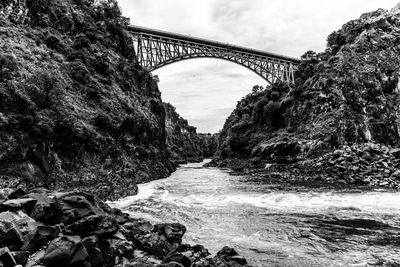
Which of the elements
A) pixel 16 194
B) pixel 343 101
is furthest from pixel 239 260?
pixel 343 101

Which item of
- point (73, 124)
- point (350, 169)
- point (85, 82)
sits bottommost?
point (350, 169)

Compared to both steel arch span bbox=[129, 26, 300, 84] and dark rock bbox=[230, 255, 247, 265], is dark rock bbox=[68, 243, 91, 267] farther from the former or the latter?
steel arch span bbox=[129, 26, 300, 84]

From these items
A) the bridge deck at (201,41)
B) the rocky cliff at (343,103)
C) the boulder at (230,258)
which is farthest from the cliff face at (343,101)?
the boulder at (230,258)

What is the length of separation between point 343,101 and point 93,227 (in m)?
49.1

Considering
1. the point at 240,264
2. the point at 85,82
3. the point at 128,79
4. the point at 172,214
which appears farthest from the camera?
the point at 128,79

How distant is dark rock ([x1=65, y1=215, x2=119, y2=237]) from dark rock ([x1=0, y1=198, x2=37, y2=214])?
144 cm

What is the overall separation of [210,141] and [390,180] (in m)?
143

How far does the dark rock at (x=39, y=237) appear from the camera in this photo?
8.30 metres

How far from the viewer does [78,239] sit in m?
8.85

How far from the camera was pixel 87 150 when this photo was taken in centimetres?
2661

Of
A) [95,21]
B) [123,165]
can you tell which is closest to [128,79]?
[95,21]

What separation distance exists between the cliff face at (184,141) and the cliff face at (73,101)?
231ft

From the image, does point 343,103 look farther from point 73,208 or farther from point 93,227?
point 93,227

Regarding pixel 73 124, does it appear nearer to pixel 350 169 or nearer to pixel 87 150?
pixel 87 150
